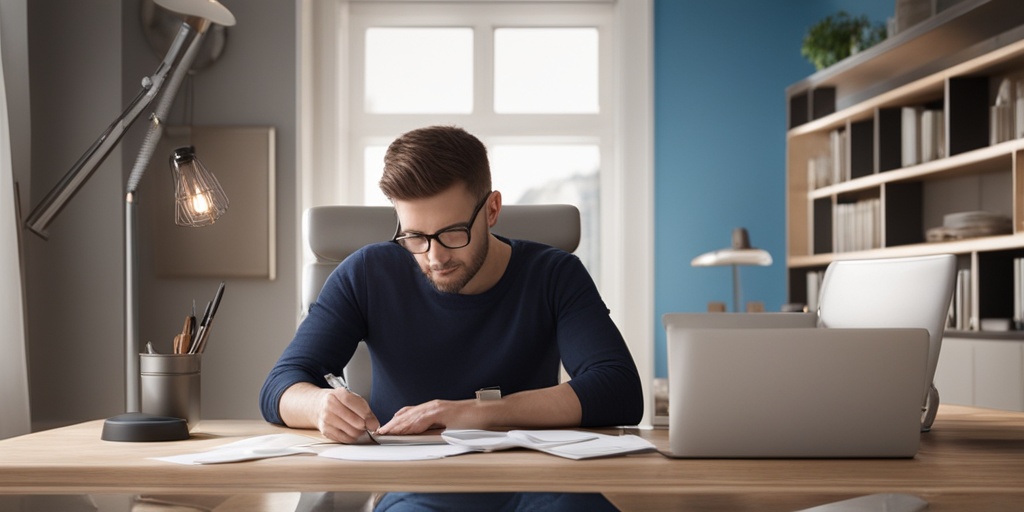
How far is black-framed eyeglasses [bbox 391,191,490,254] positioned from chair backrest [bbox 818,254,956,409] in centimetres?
57

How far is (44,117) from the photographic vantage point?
3.97 metres

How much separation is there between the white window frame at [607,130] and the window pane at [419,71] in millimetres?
64

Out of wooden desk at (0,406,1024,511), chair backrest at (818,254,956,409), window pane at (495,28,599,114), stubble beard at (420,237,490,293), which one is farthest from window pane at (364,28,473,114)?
wooden desk at (0,406,1024,511)

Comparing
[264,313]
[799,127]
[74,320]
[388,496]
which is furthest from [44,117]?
[388,496]

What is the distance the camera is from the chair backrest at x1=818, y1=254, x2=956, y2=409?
127cm

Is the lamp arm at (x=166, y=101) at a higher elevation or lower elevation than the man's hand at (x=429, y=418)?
higher

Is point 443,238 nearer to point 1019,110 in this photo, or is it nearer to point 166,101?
point 166,101

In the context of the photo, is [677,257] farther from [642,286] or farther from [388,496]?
[388,496]

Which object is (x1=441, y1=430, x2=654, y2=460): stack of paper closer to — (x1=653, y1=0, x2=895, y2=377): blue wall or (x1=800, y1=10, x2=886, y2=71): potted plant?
(x1=800, y1=10, x2=886, y2=71): potted plant

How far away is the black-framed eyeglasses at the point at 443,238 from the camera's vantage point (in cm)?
160

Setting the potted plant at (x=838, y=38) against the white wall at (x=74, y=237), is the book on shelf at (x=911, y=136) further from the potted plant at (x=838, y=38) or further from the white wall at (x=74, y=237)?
the white wall at (x=74, y=237)

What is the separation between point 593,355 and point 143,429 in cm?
75

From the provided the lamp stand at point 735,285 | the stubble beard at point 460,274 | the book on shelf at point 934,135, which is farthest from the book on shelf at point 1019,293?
the stubble beard at point 460,274

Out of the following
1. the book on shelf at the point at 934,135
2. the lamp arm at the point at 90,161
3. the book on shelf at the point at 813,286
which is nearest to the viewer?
the lamp arm at the point at 90,161
